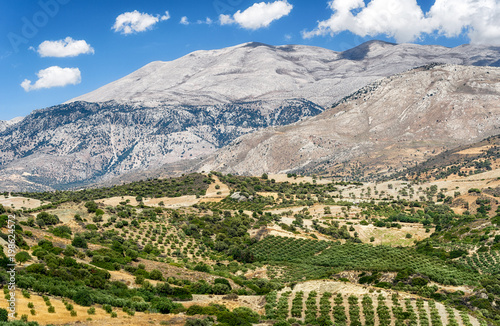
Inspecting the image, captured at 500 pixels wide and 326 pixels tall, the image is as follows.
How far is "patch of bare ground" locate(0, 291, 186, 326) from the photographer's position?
94.4 ft

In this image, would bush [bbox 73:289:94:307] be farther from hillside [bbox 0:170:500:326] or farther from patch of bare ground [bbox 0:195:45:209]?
patch of bare ground [bbox 0:195:45:209]

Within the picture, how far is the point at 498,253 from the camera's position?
227 ft

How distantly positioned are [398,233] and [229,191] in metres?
61.7

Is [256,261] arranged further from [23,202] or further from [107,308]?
[23,202]

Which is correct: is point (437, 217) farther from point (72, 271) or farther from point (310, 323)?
point (72, 271)

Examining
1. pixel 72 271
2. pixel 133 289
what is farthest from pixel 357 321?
pixel 72 271

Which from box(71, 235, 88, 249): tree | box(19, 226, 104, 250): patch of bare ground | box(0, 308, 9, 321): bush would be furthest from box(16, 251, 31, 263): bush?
box(0, 308, 9, 321): bush

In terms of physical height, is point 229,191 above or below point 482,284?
above

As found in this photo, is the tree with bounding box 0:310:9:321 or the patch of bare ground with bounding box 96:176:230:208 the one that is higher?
the patch of bare ground with bounding box 96:176:230:208

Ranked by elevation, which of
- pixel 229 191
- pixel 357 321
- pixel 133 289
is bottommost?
pixel 357 321

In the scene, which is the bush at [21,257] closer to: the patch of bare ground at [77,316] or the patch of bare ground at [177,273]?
the patch of bare ground at [77,316]

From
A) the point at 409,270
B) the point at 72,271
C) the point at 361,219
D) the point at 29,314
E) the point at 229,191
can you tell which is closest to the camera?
the point at 29,314

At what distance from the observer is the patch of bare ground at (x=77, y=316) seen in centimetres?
2877

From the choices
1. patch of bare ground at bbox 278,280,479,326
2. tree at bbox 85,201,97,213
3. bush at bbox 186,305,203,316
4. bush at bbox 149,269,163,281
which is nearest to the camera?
bush at bbox 186,305,203,316
